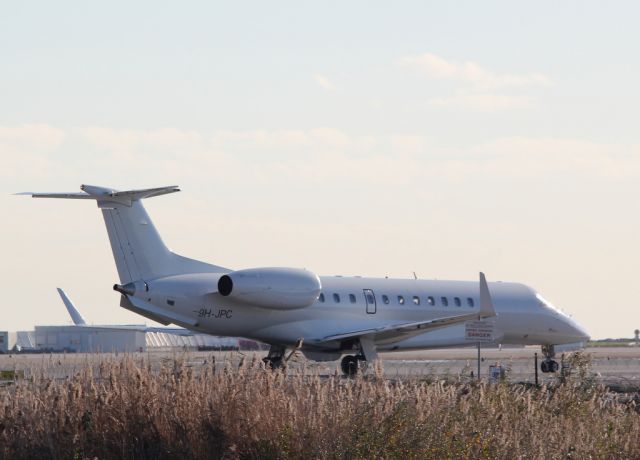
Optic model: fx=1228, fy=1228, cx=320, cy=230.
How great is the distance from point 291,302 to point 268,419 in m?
19.6

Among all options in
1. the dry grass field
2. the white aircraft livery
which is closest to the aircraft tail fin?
the white aircraft livery

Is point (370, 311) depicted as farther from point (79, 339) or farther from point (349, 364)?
point (79, 339)

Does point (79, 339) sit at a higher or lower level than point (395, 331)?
higher

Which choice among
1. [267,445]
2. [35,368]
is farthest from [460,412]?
[35,368]

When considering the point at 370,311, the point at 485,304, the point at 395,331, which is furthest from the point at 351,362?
the point at 485,304

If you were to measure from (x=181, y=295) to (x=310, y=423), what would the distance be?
1902 centimetres

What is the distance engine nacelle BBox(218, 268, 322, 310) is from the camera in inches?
1218

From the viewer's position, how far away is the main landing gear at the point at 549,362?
3816 cm

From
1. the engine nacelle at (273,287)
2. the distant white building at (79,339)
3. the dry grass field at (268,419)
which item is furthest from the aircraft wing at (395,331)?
the distant white building at (79,339)

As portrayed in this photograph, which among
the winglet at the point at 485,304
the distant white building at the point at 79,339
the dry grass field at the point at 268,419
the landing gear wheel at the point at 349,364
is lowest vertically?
the dry grass field at the point at 268,419

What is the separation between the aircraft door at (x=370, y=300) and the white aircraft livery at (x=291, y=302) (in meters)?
0.03

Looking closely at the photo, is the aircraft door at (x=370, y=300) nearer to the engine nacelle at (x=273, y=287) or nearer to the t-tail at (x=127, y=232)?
the engine nacelle at (x=273, y=287)

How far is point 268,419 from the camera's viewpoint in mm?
12289

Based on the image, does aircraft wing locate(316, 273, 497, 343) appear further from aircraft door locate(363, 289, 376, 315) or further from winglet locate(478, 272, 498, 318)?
winglet locate(478, 272, 498, 318)
